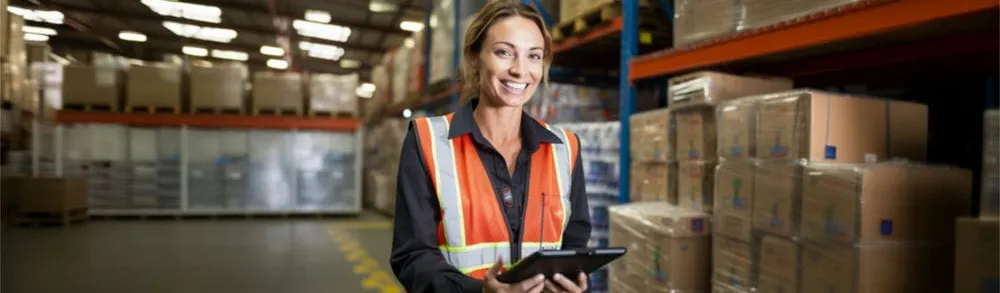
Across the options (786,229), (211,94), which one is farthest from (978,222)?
(211,94)

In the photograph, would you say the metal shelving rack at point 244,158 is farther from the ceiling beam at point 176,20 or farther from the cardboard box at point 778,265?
the cardboard box at point 778,265

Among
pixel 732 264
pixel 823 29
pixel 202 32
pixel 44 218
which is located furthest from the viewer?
pixel 202 32

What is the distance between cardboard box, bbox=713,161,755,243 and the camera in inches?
105

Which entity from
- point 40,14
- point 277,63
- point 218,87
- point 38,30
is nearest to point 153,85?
point 218,87

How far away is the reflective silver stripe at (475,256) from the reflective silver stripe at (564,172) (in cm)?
22

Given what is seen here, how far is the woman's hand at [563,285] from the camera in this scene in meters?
1.22

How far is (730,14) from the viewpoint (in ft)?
10.4

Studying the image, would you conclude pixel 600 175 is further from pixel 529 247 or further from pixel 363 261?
pixel 363 261

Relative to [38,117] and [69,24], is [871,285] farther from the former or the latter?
[38,117]

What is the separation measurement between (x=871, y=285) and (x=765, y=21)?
141 cm

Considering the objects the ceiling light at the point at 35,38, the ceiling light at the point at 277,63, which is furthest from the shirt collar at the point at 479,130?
the ceiling light at the point at 277,63

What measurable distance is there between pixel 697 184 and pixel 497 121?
1982mm

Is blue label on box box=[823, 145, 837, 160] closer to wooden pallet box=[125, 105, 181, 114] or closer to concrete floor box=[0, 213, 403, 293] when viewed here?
concrete floor box=[0, 213, 403, 293]

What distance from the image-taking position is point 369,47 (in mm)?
19797
